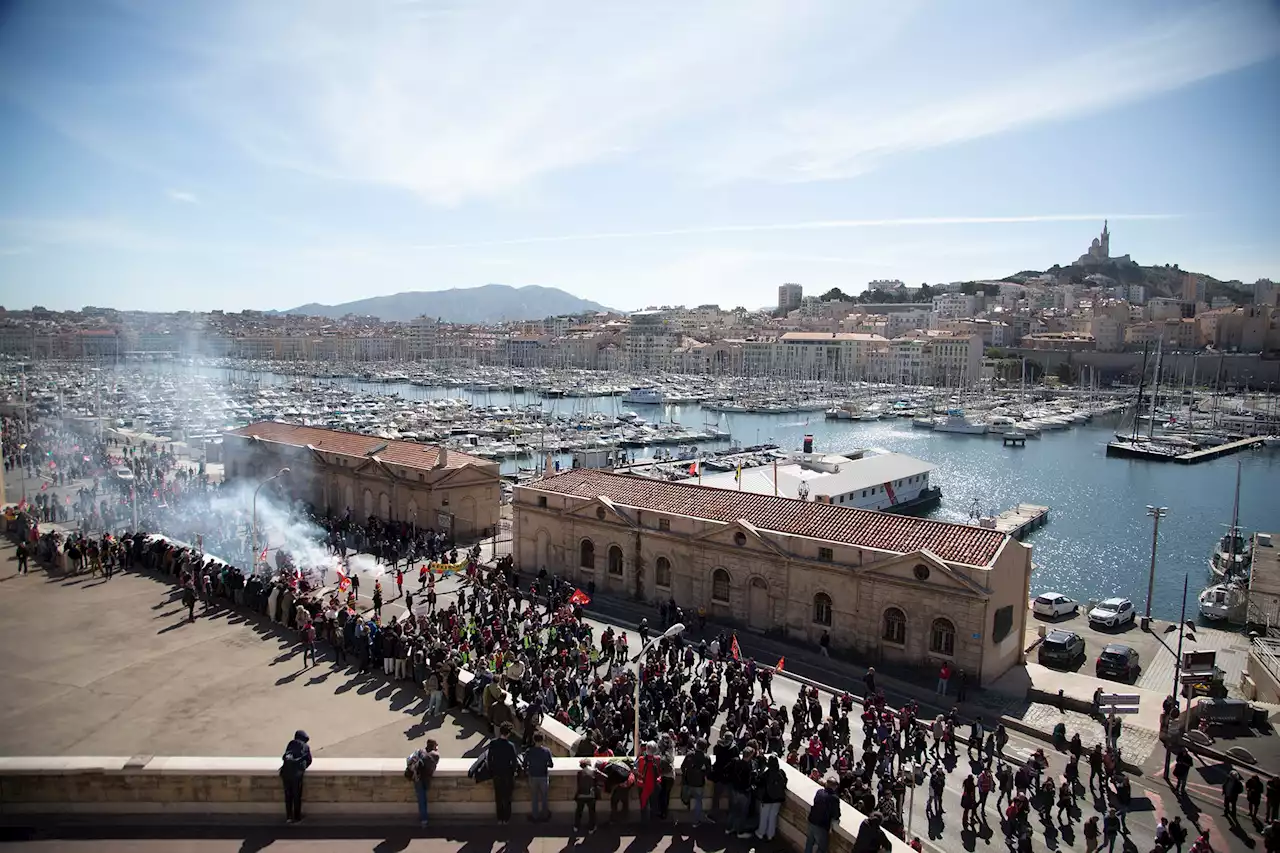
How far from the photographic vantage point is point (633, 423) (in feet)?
333

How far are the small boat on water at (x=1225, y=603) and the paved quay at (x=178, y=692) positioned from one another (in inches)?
1466

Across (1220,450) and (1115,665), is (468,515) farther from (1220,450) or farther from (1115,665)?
(1220,450)

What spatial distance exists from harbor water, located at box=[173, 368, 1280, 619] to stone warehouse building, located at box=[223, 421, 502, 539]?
30.3 metres

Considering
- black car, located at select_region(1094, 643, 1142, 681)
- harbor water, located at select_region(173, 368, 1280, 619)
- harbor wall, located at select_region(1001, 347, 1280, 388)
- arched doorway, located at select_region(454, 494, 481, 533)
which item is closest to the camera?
black car, located at select_region(1094, 643, 1142, 681)

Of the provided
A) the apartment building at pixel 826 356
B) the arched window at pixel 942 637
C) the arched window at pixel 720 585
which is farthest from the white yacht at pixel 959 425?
the arched window at pixel 942 637

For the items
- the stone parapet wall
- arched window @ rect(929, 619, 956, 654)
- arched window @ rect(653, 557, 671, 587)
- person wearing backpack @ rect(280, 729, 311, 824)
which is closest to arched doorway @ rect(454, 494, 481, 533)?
arched window @ rect(653, 557, 671, 587)

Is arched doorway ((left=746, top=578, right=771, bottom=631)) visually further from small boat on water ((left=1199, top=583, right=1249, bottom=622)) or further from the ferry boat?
the ferry boat

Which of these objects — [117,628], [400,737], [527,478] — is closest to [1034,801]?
[400,737]

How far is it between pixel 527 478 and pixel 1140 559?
41.9 metres

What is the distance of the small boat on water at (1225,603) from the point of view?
3616cm

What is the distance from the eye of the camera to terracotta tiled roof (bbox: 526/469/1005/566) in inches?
965

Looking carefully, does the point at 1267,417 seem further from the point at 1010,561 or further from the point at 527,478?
the point at 1010,561

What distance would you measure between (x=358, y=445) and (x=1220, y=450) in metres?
93.7

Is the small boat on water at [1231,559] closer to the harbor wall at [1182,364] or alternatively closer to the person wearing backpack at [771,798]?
the person wearing backpack at [771,798]
